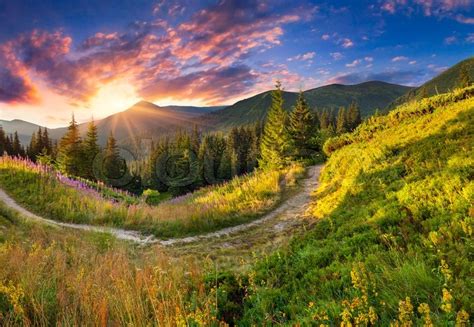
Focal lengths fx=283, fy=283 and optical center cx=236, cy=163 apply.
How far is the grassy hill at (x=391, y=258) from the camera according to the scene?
3.07 meters

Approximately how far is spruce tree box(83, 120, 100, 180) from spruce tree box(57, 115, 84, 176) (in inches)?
53.5

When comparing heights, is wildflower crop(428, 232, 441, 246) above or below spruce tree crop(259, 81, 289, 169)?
below

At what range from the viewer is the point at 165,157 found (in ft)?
242

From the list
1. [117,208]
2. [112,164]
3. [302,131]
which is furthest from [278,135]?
[112,164]

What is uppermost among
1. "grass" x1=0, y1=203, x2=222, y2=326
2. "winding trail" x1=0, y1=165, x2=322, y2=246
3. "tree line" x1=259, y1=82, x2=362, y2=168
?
"tree line" x1=259, y1=82, x2=362, y2=168

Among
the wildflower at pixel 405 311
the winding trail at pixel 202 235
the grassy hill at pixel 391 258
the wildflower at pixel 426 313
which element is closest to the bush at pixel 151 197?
the winding trail at pixel 202 235

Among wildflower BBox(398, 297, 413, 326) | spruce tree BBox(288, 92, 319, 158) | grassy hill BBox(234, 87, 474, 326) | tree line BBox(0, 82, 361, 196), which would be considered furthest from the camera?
spruce tree BBox(288, 92, 319, 158)

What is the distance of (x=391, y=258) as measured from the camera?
425 cm

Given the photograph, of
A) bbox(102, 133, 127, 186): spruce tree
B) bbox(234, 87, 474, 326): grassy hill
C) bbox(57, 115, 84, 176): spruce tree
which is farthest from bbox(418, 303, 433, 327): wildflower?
bbox(102, 133, 127, 186): spruce tree

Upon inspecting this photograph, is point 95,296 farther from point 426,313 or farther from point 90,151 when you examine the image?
point 90,151

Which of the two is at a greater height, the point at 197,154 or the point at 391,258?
the point at 197,154

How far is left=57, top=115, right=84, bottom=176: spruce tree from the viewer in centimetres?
4097

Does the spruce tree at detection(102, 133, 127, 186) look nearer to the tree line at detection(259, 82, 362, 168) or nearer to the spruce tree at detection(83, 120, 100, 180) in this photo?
the spruce tree at detection(83, 120, 100, 180)

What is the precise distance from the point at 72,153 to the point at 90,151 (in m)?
3.92
